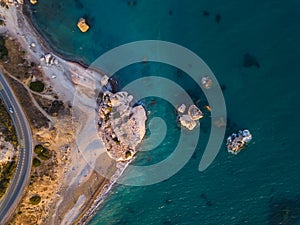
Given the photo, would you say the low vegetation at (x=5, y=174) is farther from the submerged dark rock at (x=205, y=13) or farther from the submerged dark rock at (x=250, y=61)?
the submerged dark rock at (x=250, y=61)

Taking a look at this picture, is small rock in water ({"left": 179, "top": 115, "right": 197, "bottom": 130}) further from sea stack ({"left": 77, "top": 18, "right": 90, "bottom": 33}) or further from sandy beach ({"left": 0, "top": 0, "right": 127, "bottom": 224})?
sea stack ({"left": 77, "top": 18, "right": 90, "bottom": 33})

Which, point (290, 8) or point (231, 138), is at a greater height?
point (290, 8)

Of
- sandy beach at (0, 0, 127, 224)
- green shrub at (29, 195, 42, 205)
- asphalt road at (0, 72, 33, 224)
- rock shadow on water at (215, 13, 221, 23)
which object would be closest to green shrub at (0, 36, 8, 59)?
sandy beach at (0, 0, 127, 224)

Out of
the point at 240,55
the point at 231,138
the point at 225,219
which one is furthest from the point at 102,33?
the point at 225,219

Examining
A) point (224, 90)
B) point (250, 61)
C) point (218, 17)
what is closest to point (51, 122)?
point (224, 90)

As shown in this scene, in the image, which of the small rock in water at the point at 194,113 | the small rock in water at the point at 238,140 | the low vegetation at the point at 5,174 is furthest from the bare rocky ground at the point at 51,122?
the small rock in water at the point at 238,140

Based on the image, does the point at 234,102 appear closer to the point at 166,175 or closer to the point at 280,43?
the point at 280,43
